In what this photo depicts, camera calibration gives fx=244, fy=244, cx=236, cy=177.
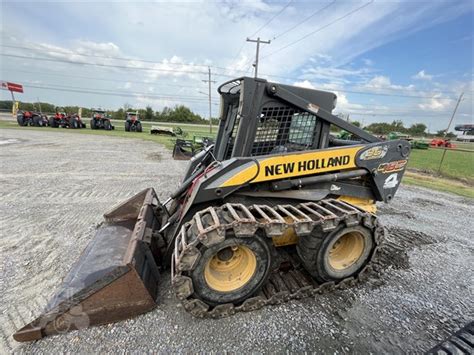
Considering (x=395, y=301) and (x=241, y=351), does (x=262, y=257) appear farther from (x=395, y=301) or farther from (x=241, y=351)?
(x=395, y=301)

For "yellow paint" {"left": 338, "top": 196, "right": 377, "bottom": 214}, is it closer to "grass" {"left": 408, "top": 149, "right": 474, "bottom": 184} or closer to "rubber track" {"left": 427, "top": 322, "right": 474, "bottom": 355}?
"rubber track" {"left": 427, "top": 322, "right": 474, "bottom": 355}

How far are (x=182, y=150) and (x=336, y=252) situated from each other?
9.28 metres

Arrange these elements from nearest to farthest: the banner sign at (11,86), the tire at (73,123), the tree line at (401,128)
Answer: the tire at (73,123) → the banner sign at (11,86) → the tree line at (401,128)

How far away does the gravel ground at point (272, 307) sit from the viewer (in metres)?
2.10

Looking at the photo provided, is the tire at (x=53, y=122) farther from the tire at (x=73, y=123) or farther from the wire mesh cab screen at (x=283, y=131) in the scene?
the wire mesh cab screen at (x=283, y=131)

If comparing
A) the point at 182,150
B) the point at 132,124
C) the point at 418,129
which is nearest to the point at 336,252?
the point at 182,150

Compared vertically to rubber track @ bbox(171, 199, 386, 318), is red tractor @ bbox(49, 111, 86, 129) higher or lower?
lower

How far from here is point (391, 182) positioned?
3.39m

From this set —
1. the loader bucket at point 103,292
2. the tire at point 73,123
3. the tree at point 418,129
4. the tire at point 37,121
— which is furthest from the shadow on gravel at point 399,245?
the tree at point 418,129

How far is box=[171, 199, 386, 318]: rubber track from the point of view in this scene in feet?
6.95

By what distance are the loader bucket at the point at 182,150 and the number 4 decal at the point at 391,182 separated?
8.57 metres

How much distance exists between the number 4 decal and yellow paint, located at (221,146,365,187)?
700mm

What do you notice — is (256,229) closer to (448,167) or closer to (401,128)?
(448,167)

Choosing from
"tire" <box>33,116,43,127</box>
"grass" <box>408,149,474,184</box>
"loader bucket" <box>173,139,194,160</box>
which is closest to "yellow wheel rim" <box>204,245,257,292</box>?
"loader bucket" <box>173,139,194,160</box>
